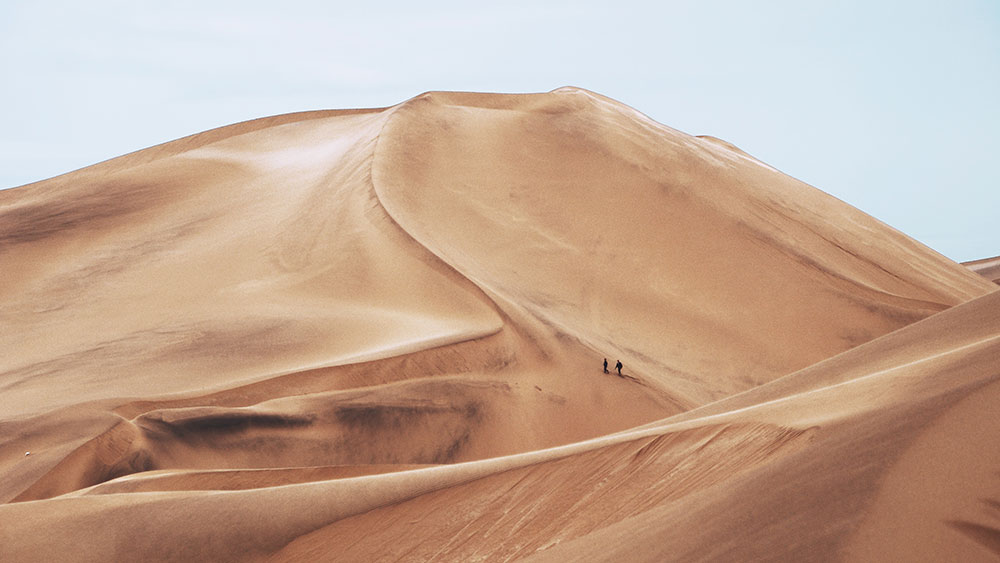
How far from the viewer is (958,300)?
60.1ft

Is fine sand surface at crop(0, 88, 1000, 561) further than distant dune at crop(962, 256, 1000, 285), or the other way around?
distant dune at crop(962, 256, 1000, 285)

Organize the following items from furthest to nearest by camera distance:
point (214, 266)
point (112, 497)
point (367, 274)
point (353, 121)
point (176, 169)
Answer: point (353, 121), point (176, 169), point (214, 266), point (367, 274), point (112, 497)

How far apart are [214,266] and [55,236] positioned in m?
4.71

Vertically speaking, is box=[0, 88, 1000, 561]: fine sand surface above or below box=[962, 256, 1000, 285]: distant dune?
above

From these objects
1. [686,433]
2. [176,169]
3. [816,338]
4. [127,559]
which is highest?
[176,169]

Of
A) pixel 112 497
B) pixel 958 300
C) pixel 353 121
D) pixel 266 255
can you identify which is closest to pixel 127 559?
pixel 112 497

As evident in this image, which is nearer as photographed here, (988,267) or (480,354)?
(480,354)

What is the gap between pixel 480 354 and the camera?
12375mm

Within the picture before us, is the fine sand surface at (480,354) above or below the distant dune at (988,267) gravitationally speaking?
above

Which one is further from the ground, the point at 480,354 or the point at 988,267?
the point at 480,354

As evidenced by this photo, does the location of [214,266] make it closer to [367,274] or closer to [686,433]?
[367,274]

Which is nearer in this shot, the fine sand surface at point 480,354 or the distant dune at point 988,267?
the fine sand surface at point 480,354

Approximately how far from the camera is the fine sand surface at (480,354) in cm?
409

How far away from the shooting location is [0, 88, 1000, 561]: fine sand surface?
4094 mm
